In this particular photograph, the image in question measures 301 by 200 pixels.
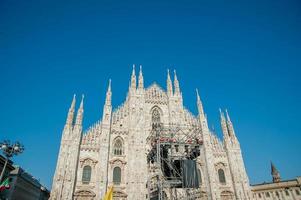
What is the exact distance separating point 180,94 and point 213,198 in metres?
16.1

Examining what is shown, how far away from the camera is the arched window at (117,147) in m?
28.8

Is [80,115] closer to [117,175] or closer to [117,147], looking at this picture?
[117,147]

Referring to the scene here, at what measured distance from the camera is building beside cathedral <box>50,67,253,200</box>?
2552 cm

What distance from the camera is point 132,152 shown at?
2833cm

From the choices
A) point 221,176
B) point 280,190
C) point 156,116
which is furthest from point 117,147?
point 280,190

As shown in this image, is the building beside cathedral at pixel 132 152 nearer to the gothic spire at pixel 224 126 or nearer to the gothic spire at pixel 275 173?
the gothic spire at pixel 224 126

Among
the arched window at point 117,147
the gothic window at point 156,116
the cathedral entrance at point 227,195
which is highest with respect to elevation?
the gothic window at point 156,116

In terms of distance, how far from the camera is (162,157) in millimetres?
23078

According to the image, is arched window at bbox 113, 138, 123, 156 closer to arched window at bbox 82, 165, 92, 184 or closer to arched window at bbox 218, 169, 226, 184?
arched window at bbox 82, 165, 92, 184

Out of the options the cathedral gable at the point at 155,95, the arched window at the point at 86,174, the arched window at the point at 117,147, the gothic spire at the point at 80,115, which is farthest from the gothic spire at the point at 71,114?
the cathedral gable at the point at 155,95

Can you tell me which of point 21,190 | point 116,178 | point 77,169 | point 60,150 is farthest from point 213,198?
point 21,190

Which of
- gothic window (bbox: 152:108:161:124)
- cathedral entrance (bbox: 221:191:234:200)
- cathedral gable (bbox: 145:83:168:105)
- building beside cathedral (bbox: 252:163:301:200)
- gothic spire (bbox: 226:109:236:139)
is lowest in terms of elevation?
cathedral entrance (bbox: 221:191:234:200)

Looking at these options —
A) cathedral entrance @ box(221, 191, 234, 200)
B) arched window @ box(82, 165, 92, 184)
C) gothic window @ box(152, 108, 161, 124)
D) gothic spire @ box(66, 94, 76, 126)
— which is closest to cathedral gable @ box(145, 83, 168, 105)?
gothic window @ box(152, 108, 161, 124)

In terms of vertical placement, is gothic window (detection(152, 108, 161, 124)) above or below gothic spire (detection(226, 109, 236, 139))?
above
